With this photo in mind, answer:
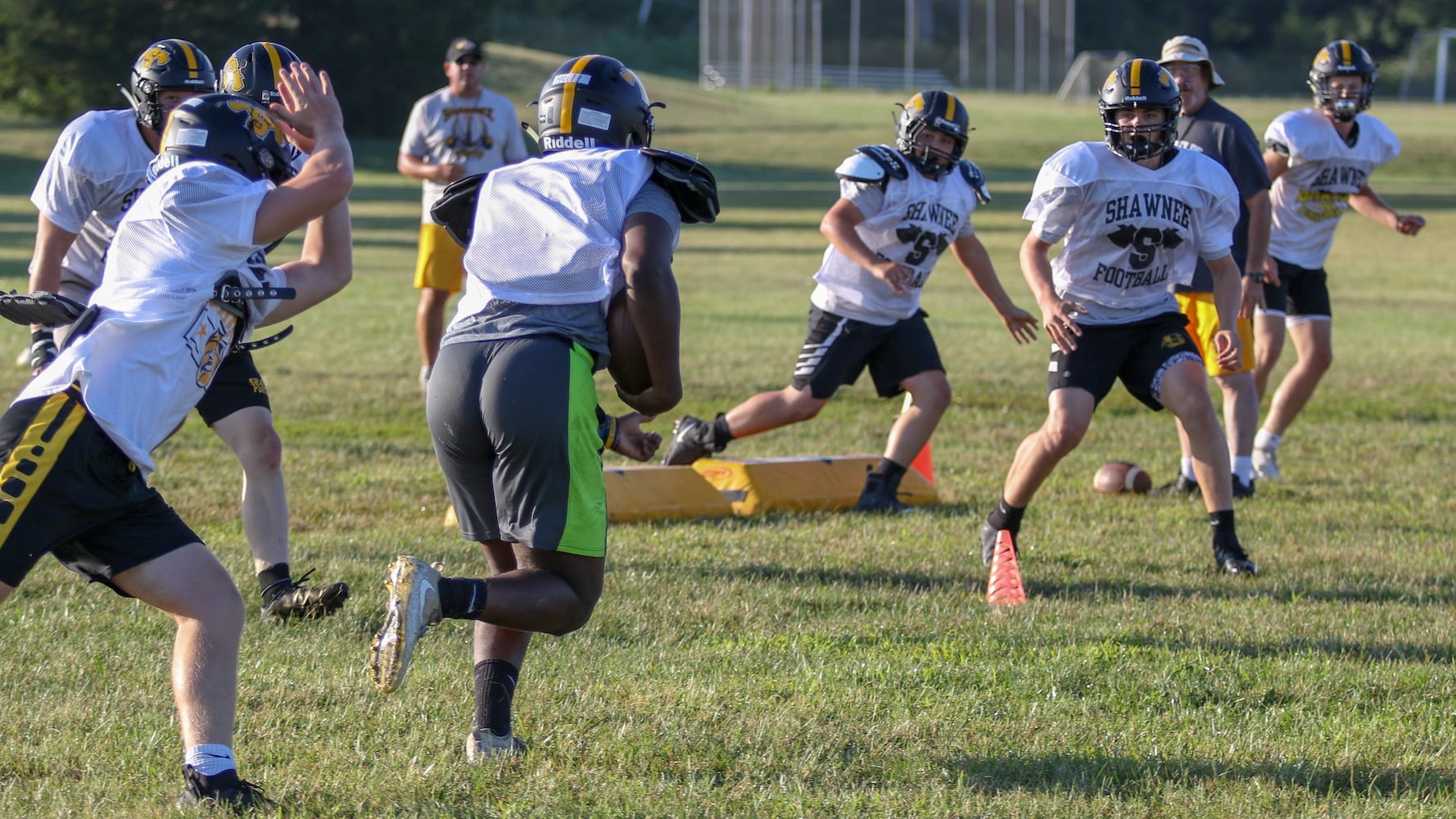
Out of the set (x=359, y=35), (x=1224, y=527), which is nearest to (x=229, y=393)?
(x=1224, y=527)

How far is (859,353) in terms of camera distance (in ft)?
25.6

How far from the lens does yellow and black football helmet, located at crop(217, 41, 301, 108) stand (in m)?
5.05

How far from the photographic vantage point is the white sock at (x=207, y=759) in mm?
→ 3586

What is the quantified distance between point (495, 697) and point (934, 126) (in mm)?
4142

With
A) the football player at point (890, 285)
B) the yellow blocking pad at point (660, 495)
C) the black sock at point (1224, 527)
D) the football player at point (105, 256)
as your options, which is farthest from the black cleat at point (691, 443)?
the football player at point (105, 256)

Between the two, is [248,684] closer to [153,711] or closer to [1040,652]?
[153,711]

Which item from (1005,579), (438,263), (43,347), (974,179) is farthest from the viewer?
(438,263)

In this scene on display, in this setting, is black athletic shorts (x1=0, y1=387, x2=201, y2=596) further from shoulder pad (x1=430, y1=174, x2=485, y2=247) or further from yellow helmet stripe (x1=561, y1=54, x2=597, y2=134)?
yellow helmet stripe (x1=561, y1=54, x2=597, y2=134)

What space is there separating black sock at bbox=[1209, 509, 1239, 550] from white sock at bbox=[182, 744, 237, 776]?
171 inches

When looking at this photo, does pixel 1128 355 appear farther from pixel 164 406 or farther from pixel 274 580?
pixel 164 406

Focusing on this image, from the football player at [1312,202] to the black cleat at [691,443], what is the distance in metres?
3.09

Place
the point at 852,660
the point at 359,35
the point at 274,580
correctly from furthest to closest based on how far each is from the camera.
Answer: the point at 359,35
the point at 274,580
the point at 852,660

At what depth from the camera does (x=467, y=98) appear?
1162 cm

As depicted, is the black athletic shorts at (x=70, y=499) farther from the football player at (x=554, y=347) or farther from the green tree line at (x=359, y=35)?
the green tree line at (x=359, y=35)
